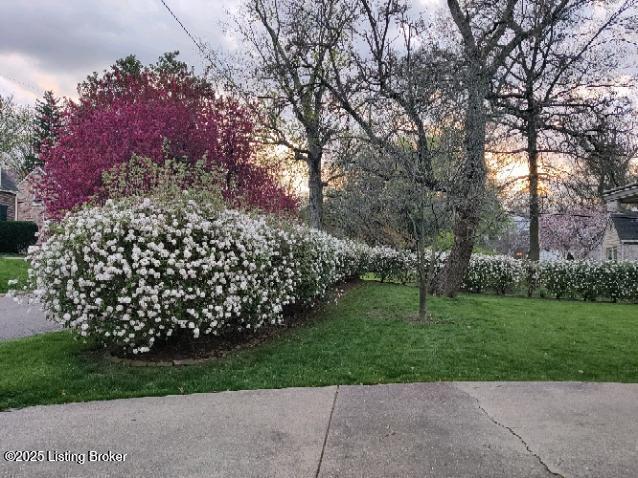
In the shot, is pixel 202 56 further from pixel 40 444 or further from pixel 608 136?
pixel 40 444

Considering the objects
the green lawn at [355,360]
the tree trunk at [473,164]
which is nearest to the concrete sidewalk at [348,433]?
the green lawn at [355,360]

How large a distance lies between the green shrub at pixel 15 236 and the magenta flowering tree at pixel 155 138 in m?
11.1

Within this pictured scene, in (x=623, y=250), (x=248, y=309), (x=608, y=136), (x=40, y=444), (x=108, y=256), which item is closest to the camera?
(x=40, y=444)

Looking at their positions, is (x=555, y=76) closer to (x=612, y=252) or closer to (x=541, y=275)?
(x=541, y=275)

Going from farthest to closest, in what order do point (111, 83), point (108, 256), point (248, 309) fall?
point (111, 83), point (248, 309), point (108, 256)

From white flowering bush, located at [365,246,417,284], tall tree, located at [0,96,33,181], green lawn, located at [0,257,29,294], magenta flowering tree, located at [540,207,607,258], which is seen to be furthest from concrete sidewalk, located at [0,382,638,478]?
tall tree, located at [0,96,33,181]

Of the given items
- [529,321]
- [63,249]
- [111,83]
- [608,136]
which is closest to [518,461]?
[63,249]

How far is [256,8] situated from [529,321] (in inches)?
480

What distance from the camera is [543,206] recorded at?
17797mm

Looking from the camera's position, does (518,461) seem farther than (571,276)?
No

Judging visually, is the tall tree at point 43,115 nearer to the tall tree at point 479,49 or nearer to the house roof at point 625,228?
the tall tree at point 479,49

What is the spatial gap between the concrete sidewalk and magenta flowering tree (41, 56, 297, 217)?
8.05 meters

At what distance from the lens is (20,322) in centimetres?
854

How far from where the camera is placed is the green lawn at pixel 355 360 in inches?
190
